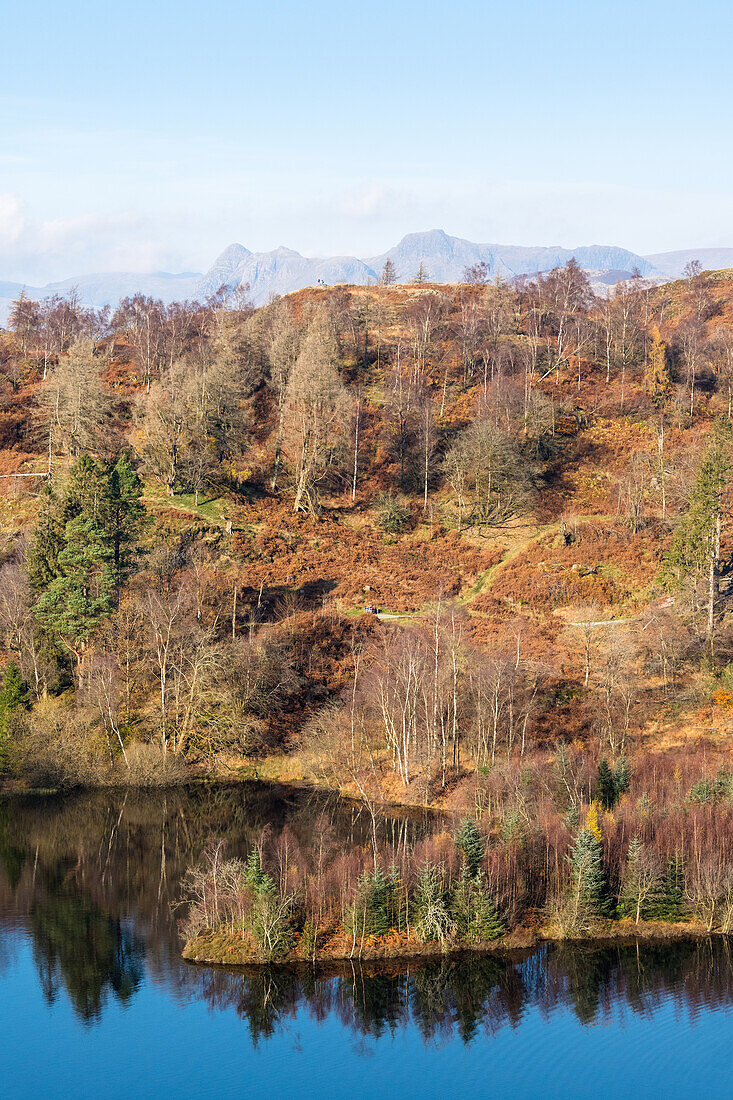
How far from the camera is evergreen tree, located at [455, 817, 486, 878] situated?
41594 mm

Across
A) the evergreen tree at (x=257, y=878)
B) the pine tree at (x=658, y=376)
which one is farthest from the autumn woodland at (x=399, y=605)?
the pine tree at (x=658, y=376)

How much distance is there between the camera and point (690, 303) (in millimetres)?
134875

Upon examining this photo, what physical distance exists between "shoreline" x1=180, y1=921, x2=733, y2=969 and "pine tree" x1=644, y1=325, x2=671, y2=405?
75.8 m

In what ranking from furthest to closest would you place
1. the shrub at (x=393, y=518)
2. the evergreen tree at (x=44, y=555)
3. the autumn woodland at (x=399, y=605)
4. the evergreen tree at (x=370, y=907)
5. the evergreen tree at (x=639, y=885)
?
1. the shrub at (x=393, y=518)
2. the evergreen tree at (x=44, y=555)
3. the autumn woodland at (x=399, y=605)
4. the evergreen tree at (x=639, y=885)
5. the evergreen tree at (x=370, y=907)

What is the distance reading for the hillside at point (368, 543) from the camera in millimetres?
62281

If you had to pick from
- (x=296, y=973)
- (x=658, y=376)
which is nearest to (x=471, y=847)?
(x=296, y=973)

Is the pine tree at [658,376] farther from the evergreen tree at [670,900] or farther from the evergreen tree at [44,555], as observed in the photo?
the evergreen tree at [670,900]

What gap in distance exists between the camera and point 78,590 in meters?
66.4

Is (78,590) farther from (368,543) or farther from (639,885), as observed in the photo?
(639,885)

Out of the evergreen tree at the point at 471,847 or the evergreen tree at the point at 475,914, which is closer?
the evergreen tree at the point at 475,914

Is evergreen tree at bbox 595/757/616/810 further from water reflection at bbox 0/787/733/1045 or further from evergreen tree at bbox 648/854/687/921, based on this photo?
water reflection at bbox 0/787/733/1045

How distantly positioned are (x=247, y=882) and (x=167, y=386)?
206ft

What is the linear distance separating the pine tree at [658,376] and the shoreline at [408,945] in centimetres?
7579

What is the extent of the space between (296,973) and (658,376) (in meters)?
88.1
